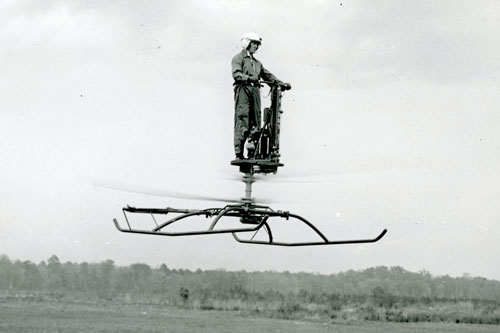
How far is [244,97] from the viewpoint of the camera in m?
9.05

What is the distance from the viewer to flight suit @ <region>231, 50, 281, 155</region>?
903 centimetres

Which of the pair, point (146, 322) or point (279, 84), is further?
point (146, 322)

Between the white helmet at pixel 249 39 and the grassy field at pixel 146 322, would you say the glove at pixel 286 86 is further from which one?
the grassy field at pixel 146 322

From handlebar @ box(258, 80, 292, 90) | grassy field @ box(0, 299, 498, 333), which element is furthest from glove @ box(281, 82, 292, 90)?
grassy field @ box(0, 299, 498, 333)

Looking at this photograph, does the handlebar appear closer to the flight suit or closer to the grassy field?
the flight suit

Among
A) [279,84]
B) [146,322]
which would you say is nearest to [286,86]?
[279,84]

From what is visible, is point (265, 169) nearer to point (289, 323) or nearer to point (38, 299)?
point (289, 323)

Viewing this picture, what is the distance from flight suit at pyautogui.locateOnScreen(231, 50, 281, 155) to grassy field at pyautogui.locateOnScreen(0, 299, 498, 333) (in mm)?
34654

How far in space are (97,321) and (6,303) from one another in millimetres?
11577

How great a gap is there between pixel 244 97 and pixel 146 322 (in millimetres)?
40985

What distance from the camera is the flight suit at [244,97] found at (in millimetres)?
9031

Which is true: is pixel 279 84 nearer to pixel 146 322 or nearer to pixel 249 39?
pixel 249 39

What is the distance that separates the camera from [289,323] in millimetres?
51781

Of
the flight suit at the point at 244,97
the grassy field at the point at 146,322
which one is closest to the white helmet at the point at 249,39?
the flight suit at the point at 244,97
